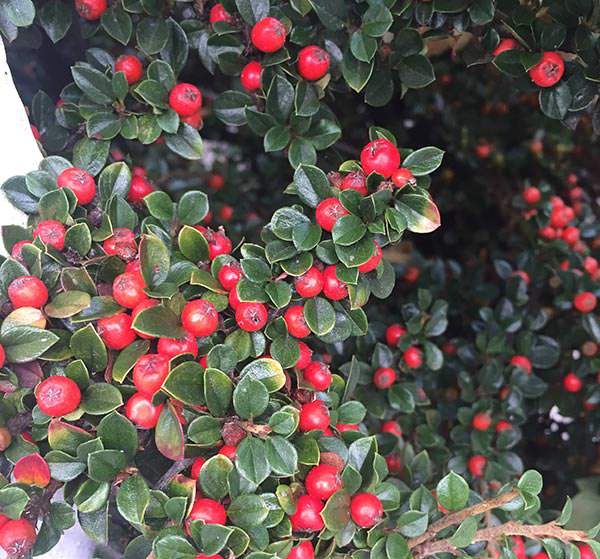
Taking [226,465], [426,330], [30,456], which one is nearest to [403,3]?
[426,330]

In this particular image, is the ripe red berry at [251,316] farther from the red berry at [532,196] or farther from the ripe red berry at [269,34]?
the red berry at [532,196]

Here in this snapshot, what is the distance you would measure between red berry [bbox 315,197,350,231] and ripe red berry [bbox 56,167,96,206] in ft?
1.30

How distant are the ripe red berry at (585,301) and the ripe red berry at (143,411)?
4.02 feet

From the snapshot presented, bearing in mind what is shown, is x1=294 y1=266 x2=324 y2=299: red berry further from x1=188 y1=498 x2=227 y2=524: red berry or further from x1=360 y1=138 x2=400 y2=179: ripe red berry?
x1=188 y1=498 x2=227 y2=524: red berry

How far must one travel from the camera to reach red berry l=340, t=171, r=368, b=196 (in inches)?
38.2

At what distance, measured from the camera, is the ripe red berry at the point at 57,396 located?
0.85 m

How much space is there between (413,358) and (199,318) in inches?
28.4

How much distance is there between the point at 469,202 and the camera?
7.79 feet

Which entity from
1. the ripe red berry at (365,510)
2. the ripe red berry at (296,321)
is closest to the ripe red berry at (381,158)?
the ripe red berry at (296,321)

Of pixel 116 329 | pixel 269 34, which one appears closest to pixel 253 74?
pixel 269 34

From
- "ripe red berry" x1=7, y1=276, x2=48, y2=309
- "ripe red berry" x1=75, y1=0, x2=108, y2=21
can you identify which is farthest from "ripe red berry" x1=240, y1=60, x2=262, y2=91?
"ripe red berry" x1=7, y1=276, x2=48, y2=309

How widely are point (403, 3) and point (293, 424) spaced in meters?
0.78

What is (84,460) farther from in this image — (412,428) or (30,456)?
(412,428)

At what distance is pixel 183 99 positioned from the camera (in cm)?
115
